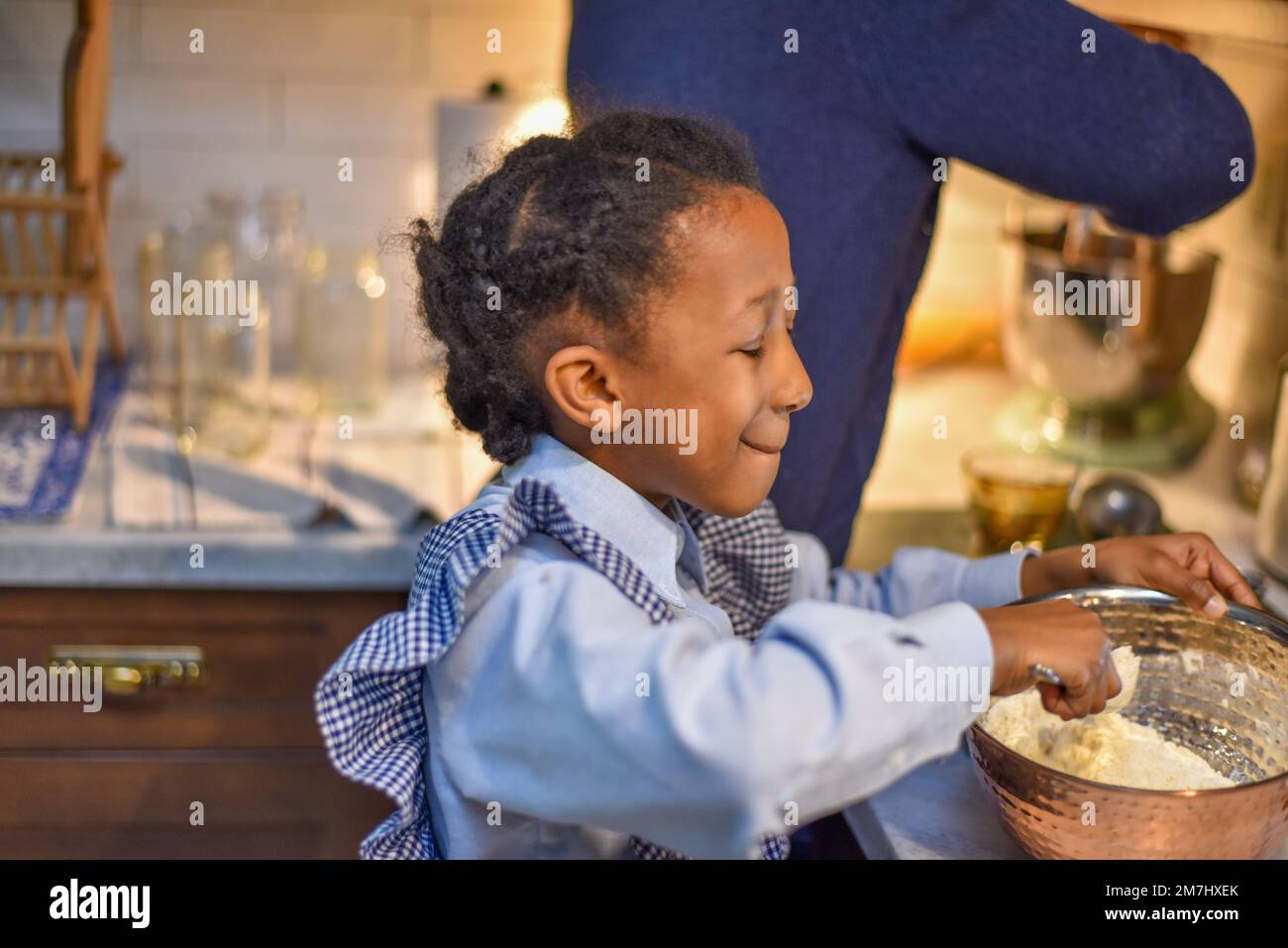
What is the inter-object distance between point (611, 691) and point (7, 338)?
1.08m

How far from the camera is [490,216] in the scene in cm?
77

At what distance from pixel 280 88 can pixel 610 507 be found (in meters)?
1.13

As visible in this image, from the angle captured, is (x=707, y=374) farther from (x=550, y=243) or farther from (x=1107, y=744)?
(x=1107, y=744)

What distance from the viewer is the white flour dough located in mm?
867

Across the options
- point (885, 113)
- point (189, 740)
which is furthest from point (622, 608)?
point (189, 740)

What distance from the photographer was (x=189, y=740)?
136 centimetres

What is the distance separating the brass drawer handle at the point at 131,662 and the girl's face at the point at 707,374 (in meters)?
0.71

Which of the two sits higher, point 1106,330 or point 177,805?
point 1106,330

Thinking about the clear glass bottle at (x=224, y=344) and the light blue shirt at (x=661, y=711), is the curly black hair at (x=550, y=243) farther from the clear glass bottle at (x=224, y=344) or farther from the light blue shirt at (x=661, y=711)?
the clear glass bottle at (x=224, y=344)

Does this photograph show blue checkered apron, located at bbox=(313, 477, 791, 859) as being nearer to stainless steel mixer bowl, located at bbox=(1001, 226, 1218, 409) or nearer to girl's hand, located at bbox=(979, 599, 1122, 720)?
girl's hand, located at bbox=(979, 599, 1122, 720)
